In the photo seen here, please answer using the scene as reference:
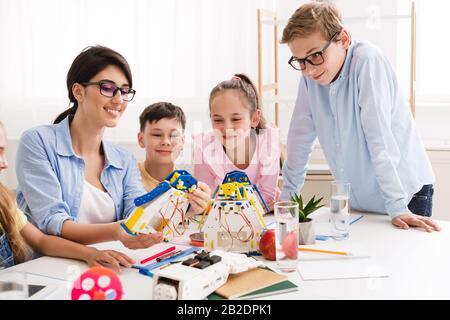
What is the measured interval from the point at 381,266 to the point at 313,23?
2.92ft

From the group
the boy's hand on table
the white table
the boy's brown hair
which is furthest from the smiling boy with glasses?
the boy's brown hair

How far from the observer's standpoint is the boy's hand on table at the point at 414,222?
71.8 inches

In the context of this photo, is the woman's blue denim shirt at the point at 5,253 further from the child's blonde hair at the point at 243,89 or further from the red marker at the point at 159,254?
the child's blonde hair at the point at 243,89

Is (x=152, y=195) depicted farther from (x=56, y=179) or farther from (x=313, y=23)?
(x=313, y=23)

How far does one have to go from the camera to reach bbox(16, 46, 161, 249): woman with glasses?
1756mm

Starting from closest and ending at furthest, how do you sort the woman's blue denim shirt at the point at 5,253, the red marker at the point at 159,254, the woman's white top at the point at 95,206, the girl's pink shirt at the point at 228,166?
the red marker at the point at 159,254 → the woman's blue denim shirt at the point at 5,253 → the woman's white top at the point at 95,206 → the girl's pink shirt at the point at 228,166

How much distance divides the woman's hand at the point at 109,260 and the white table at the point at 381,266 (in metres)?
0.03

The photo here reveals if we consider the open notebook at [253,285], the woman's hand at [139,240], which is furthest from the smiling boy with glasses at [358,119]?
the woman's hand at [139,240]

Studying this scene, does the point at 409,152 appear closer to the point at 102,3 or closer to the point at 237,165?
the point at 237,165

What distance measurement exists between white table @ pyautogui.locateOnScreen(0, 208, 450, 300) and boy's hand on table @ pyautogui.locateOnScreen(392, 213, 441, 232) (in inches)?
1.0

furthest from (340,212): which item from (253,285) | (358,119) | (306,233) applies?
(253,285)

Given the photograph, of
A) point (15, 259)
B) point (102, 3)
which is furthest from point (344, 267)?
point (102, 3)

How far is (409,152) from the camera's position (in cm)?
209
